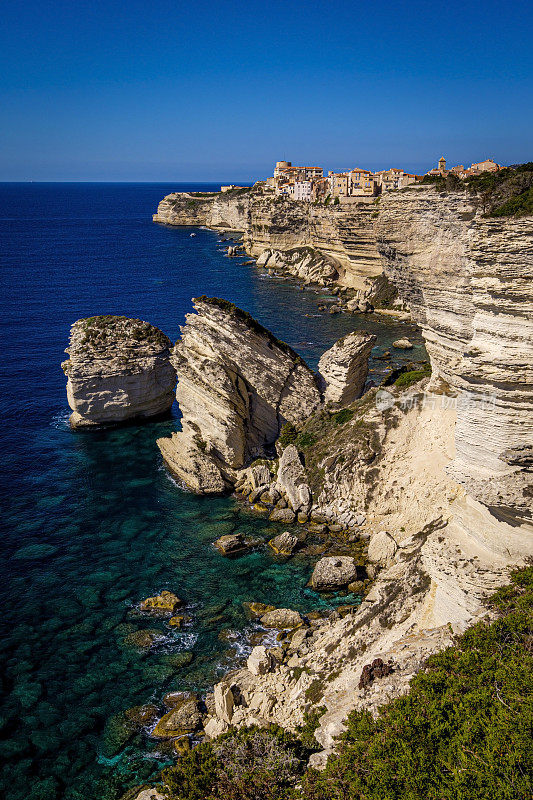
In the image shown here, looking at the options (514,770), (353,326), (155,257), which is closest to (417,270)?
(514,770)

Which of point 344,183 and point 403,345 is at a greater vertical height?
point 344,183

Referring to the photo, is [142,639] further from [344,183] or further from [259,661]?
[344,183]

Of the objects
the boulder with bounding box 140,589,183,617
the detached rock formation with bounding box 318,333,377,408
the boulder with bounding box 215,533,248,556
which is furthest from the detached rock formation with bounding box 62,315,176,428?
the boulder with bounding box 140,589,183,617

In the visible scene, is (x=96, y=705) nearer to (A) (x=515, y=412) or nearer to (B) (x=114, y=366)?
(A) (x=515, y=412)

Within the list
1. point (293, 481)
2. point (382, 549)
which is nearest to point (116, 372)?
point (293, 481)

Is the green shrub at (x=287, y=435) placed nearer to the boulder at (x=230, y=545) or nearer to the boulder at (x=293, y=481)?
the boulder at (x=293, y=481)

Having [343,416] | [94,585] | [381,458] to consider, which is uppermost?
[343,416]

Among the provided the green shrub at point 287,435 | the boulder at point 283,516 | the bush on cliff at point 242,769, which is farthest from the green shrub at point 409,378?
the bush on cliff at point 242,769
